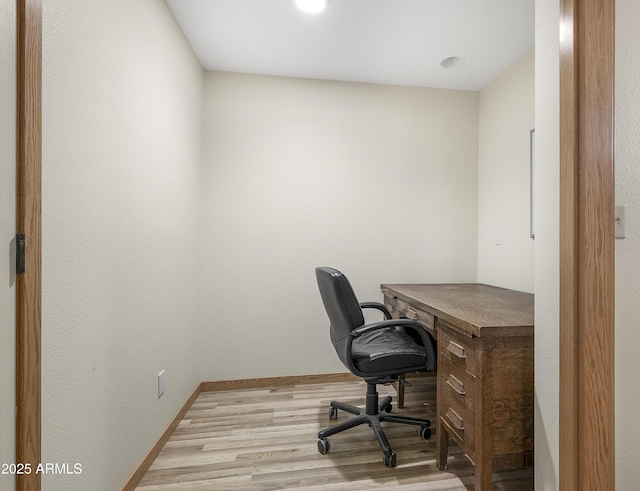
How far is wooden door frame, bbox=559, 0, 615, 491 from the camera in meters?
0.96

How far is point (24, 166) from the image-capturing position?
785 mm

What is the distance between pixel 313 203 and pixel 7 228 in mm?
1973

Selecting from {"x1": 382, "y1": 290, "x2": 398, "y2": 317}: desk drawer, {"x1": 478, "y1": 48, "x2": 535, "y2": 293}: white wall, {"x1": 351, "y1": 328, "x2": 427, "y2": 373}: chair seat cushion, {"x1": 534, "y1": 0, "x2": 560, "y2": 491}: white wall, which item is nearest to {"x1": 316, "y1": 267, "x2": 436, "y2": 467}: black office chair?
{"x1": 351, "y1": 328, "x2": 427, "y2": 373}: chair seat cushion

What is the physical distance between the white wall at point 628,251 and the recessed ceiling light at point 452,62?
1444 mm

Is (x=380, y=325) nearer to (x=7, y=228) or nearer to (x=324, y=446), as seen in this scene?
(x=324, y=446)

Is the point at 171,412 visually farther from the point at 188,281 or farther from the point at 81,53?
the point at 81,53

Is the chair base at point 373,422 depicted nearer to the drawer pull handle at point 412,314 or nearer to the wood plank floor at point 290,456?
the wood plank floor at point 290,456

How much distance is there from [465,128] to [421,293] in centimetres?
165

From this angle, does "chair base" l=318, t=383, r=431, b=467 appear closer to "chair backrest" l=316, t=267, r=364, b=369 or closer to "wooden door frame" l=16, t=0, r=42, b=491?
"chair backrest" l=316, t=267, r=364, b=369

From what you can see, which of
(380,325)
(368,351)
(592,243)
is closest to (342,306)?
(380,325)

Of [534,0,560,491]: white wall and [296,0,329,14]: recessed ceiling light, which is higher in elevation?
[296,0,329,14]: recessed ceiling light

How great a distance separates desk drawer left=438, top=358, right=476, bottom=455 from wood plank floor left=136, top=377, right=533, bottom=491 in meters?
0.32

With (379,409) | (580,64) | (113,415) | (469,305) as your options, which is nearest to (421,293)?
(469,305)

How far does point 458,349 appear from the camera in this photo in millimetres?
1389
